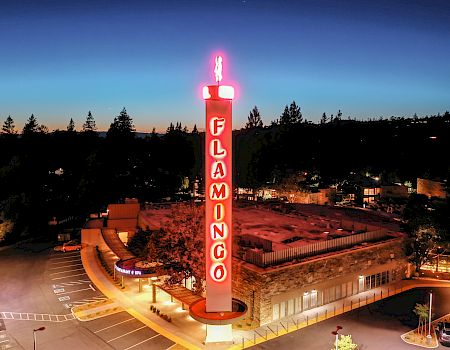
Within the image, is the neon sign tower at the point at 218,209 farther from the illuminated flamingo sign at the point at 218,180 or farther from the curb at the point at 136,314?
the curb at the point at 136,314

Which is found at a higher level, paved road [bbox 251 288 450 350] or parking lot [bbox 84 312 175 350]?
paved road [bbox 251 288 450 350]

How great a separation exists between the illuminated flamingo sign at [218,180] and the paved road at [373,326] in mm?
6050

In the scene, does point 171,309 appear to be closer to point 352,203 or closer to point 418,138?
point 352,203

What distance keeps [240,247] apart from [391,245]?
15110 millimetres

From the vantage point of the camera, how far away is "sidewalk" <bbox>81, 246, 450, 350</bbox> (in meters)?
30.5

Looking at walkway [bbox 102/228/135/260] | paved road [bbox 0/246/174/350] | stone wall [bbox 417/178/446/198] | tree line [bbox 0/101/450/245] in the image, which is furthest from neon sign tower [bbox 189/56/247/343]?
stone wall [bbox 417/178/446/198]

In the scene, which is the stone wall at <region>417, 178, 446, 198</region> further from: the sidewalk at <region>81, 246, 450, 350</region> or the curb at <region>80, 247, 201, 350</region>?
the curb at <region>80, 247, 201, 350</region>

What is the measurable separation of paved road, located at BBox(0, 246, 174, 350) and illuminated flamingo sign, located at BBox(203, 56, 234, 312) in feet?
21.2

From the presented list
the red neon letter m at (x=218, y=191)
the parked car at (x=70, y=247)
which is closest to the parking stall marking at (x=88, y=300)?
the red neon letter m at (x=218, y=191)

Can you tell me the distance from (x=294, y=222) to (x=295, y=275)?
642 inches

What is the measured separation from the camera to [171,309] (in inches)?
1410

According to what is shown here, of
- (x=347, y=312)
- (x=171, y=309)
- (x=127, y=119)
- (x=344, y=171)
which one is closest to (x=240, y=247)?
(x=171, y=309)

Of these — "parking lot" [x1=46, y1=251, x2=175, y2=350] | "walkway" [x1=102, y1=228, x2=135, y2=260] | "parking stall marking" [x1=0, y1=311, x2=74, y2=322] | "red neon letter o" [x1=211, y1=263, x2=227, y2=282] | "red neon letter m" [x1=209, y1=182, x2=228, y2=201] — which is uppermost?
"red neon letter m" [x1=209, y1=182, x2=228, y2=201]

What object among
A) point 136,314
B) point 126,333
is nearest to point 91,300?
point 136,314
